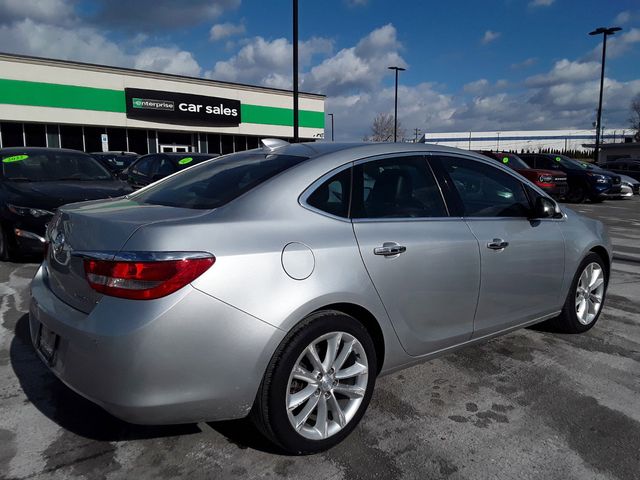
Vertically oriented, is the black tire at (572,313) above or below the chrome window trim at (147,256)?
A: below

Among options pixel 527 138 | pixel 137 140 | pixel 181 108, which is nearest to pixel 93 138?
pixel 137 140

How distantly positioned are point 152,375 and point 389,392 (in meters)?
1.66

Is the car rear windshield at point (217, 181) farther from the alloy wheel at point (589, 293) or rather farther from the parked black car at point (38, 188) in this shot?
the parked black car at point (38, 188)

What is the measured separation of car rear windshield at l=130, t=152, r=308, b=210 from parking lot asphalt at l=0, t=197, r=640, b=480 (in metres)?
1.20

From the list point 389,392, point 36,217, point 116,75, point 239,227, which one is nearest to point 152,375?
point 239,227

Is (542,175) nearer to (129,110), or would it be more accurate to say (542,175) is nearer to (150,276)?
(150,276)

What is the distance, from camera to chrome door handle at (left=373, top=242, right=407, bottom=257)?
2.64m

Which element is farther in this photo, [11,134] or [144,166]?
[11,134]

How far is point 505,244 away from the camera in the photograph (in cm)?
329

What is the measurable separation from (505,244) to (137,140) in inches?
1205

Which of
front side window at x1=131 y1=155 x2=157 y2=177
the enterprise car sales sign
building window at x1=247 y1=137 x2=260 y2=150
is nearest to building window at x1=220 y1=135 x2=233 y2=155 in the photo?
the enterprise car sales sign

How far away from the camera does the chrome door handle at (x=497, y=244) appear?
126 inches

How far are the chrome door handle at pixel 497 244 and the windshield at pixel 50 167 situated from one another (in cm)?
606

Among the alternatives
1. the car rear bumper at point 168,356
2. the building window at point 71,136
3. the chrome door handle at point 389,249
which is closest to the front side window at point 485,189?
the chrome door handle at point 389,249
